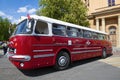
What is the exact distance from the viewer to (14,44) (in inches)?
339

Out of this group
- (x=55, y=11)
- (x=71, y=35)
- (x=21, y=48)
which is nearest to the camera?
(x=21, y=48)

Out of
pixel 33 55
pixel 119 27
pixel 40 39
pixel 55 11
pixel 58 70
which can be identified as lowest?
pixel 58 70

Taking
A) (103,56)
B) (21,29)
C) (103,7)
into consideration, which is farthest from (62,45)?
(103,7)

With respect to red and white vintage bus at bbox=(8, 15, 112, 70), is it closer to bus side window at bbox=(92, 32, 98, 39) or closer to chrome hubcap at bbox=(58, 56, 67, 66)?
chrome hubcap at bbox=(58, 56, 67, 66)

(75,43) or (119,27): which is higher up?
(119,27)

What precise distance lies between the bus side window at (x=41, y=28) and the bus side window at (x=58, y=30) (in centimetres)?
51

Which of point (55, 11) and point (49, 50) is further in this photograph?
point (55, 11)

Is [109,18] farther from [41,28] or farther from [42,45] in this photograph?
[42,45]

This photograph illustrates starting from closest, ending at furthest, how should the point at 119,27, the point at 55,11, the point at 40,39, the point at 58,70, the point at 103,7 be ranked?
the point at 40,39 → the point at 58,70 → the point at 55,11 → the point at 119,27 → the point at 103,7

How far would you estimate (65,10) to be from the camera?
1077 inches

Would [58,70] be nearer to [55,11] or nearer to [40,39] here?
[40,39]

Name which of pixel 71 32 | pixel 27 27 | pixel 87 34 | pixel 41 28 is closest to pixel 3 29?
pixel 87 34

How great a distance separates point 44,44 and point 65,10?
19004 mm

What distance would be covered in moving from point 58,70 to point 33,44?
2.31 metres
